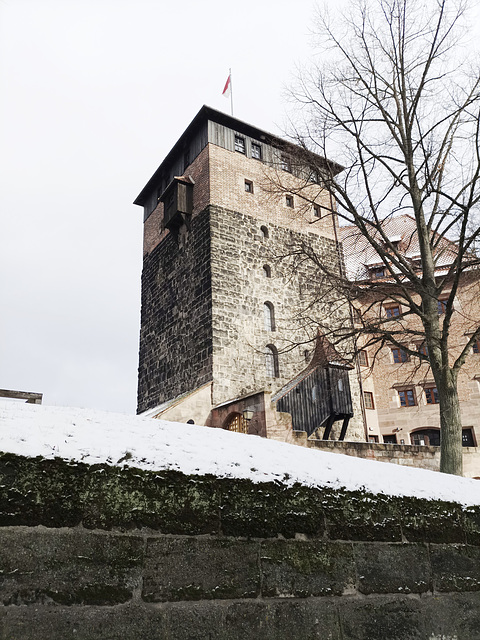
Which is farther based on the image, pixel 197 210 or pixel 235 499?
pixel 197 210

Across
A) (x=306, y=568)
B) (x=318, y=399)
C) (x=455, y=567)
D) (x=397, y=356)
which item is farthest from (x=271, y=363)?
(x=306, y=568)

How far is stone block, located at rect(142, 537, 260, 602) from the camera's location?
212 cm

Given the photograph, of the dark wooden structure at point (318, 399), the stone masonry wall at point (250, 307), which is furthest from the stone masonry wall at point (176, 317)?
the dark wooden structure at point (318, 399)

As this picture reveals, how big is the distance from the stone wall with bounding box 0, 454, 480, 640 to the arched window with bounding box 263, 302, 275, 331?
60.4 feet

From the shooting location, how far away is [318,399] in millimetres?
19266

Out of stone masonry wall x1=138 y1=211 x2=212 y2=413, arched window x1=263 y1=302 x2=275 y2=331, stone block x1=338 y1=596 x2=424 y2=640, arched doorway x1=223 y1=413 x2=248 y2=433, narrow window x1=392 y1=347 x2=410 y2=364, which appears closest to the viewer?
stone block x1=338 y1=596 x2=424 y2=640

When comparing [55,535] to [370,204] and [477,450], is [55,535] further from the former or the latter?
[477,450]

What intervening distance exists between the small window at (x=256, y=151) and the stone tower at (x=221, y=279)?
0.17ft

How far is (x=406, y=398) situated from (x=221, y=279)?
13.0 metres

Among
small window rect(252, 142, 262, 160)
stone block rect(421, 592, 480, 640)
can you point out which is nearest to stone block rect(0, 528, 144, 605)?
stone block rect(421, 592, 480, 640)

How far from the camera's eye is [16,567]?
1908 millimetres

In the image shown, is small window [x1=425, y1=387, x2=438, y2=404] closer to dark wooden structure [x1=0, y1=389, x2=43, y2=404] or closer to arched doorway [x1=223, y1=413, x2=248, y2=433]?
arched doorway [x1=223, y1=413, x2=248, y2=433]

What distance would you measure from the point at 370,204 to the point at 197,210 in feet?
38.7

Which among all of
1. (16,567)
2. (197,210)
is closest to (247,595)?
(16,567)
